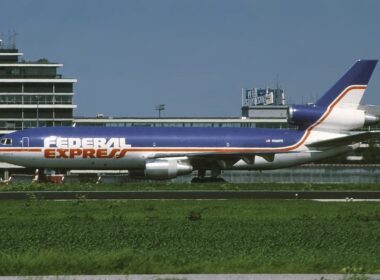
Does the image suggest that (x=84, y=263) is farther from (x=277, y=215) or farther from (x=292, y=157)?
(x=292, y=157)

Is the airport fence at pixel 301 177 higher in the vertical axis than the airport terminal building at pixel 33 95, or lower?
lower

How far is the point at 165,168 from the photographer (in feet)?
172

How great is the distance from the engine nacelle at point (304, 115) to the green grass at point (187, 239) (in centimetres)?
2766

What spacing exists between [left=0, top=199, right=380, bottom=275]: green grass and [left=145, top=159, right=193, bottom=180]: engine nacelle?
907 inches

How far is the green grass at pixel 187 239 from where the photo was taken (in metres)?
13.9

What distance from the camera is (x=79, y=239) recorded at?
18.0m

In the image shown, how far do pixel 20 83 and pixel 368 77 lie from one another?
3123 inches


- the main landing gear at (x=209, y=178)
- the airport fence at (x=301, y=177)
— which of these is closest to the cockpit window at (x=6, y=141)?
the airport fence at (x=301, y=177)

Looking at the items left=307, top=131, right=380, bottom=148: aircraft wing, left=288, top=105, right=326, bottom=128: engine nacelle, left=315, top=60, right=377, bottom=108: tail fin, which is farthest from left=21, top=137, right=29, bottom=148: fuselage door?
left=315, top=60, right=377, bottom=108: tail fin

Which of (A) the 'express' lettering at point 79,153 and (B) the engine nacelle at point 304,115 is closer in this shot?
(A) the 'express' lettering at point 79,153

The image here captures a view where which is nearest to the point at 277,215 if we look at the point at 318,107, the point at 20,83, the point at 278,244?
the point at 278,244

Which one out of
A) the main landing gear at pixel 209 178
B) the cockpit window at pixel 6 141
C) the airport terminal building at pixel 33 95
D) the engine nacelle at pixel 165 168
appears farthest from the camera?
the airport terminal building at pixel 33 95

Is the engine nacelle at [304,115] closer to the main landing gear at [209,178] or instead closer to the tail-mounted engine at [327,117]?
the tail-mounted engine at [327,117]

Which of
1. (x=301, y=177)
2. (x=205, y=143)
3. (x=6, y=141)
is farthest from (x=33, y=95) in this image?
(x=205, y=143)
